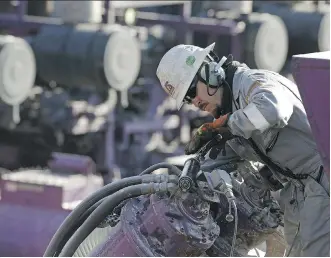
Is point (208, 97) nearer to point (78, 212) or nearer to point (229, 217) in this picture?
point (229, 217)

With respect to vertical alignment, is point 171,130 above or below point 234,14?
below

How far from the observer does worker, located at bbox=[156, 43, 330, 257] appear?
12.4 feet

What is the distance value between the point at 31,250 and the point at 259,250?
2070 mm

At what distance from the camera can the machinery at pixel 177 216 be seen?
3.91 metres

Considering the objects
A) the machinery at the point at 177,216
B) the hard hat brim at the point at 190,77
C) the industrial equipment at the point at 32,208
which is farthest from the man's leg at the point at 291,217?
the industrial equipment at the point at 32,208

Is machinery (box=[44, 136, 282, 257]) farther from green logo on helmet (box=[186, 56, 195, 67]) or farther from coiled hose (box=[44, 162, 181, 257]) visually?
green logo on helmet (box=[186, 56, 195, 67])

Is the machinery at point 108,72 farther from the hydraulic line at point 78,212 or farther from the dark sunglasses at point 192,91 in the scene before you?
the dark sunglasses at point 192,91

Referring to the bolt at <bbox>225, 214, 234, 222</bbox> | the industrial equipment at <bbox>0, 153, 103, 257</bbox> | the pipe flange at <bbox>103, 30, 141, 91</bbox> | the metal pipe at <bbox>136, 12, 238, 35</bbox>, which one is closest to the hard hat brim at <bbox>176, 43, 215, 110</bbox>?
the bolt at <bbox>225, 214, 234, 222</bbox>

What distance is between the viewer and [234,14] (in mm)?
11094

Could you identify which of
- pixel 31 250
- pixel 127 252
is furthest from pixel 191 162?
pixel 31 250

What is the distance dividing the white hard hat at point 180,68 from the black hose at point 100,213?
45cm

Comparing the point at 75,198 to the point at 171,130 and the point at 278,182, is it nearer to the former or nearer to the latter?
the point at 278,182

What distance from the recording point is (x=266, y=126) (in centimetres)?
377

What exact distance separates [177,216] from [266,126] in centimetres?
55
